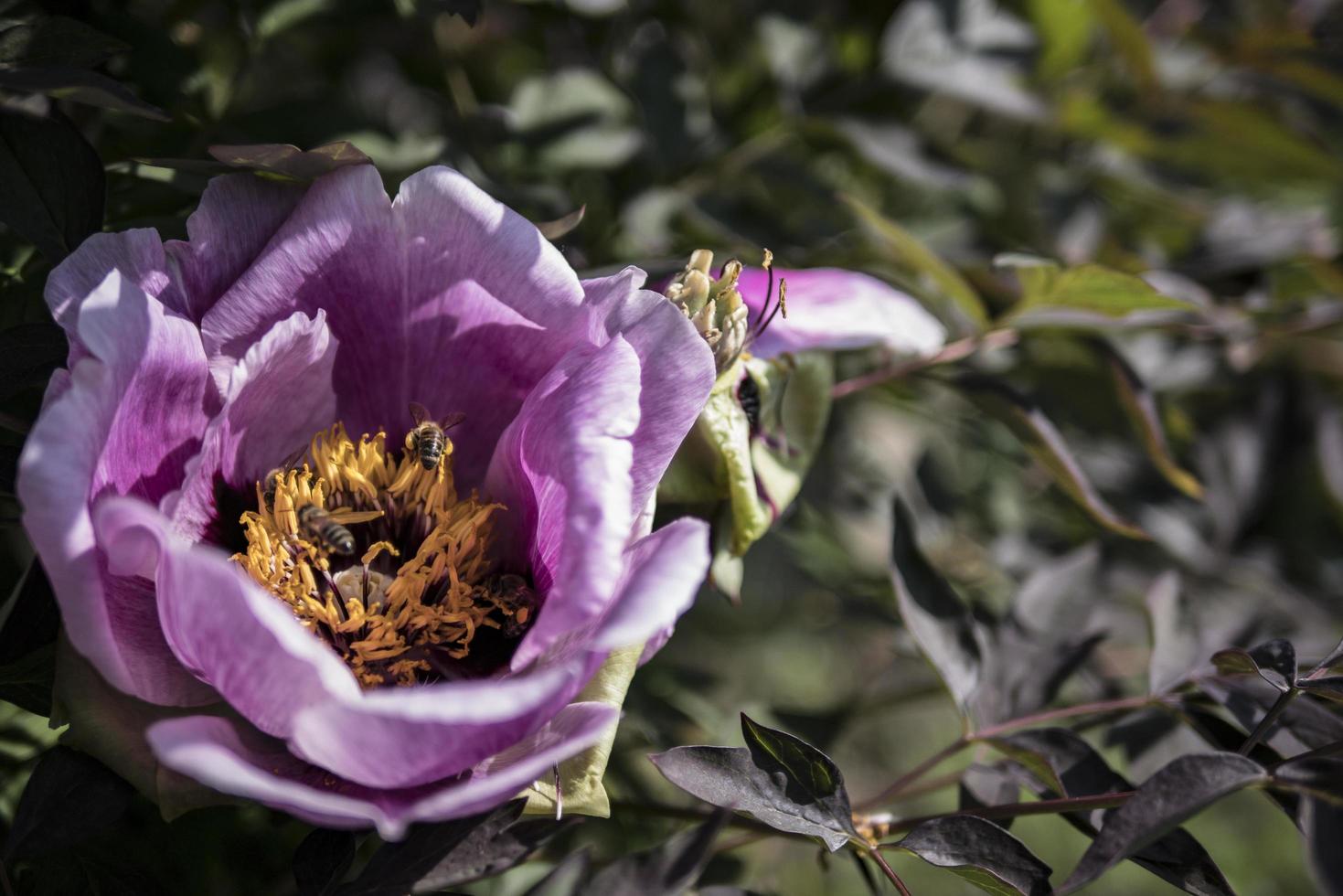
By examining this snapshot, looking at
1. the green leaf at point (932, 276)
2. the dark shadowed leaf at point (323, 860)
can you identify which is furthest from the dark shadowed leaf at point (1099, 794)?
the dark shadowed leaf at point (323, 860)

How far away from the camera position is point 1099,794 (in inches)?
36.6

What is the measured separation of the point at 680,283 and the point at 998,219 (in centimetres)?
94

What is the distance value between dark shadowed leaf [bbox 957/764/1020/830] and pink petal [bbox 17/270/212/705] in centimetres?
67

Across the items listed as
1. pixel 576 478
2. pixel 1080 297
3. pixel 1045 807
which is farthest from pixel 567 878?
pixel 1080 297

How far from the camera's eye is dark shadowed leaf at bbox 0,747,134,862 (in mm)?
696

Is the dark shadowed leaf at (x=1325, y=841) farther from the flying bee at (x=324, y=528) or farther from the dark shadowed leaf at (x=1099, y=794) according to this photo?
the flying bee at (x=324, y=528)

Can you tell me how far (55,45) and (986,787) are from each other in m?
1.00

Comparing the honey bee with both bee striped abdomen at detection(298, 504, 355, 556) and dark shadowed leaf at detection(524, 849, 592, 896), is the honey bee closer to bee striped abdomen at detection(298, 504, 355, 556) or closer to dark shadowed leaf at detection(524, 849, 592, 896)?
bee striped abdomen at detection(298, 504, 355, 556)

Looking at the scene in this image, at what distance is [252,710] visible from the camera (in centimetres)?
67

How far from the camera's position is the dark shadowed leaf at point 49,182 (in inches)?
33.4

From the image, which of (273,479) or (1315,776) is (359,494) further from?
(1315,776)

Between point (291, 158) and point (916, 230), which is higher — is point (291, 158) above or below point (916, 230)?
above

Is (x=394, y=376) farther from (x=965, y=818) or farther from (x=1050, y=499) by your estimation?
(x=1050, y=499)

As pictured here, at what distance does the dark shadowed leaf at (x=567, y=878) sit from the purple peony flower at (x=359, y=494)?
41 mm
